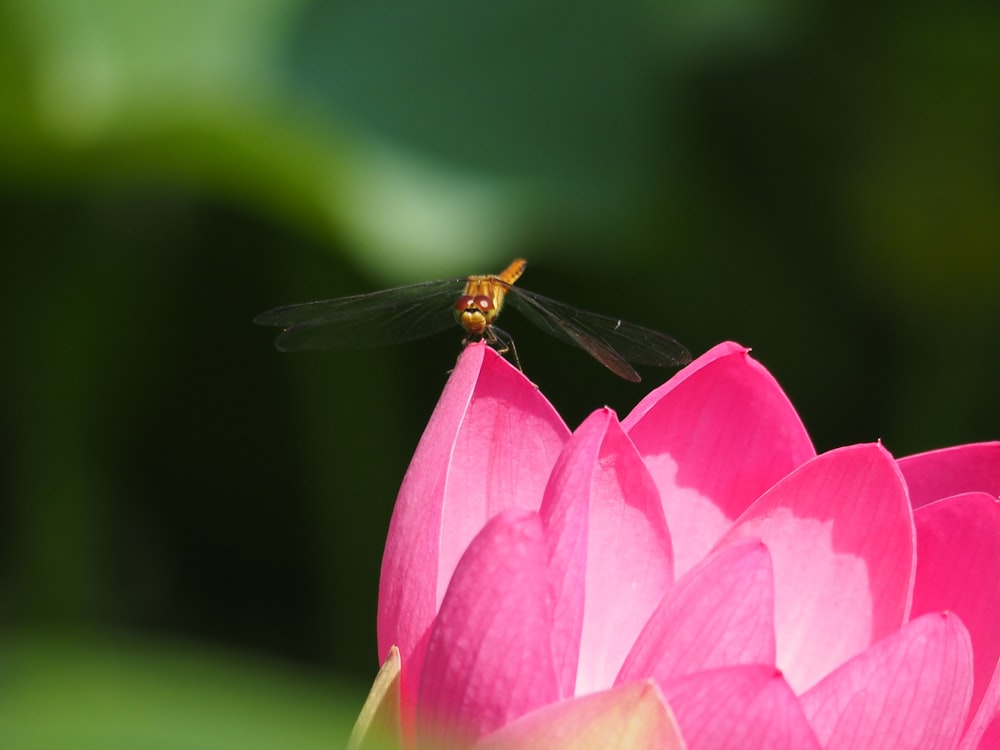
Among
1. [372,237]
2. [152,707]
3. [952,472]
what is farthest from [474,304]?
[152,707]

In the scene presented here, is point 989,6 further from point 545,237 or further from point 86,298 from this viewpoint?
point 86,298

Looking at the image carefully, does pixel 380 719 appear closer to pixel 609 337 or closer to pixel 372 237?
pixel 609 337

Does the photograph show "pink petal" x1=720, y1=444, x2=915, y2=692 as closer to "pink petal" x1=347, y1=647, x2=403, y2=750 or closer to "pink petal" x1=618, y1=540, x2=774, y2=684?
"pink petal" x1=618, y1=540, x2=774, y2=684

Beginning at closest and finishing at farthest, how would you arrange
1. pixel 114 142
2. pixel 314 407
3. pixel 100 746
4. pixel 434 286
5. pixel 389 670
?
1. pixel 100 746
2. pixel 389 670
3. pixel 434 286
4. pixel 114 142
5. pixel 314 407

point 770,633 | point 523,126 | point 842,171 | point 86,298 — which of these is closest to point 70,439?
point 86,298

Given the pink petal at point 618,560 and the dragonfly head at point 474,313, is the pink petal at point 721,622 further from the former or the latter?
the dragonfly head at point 474,313

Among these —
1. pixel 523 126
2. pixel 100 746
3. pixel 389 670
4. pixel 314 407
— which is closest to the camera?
pixel 100 746
